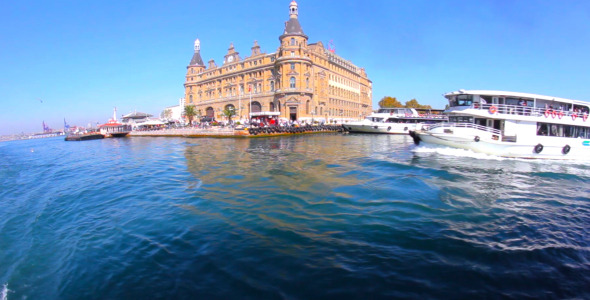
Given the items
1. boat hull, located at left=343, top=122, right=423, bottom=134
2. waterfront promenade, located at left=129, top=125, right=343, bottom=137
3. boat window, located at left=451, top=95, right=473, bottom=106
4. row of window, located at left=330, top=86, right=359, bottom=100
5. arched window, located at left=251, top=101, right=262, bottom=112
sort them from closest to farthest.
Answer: boat window, located at left=451, top=95, right=473, bottom=106, waterfront promenade, located at left=129, top=125, right=343, bottom=137, boat hull, located at left=343, top=122, right=423, bottom=134, arched window, located at left=251, top=101, right=262, bottom=112, row of window, located at left=330, top=86, right=359, bottom=100

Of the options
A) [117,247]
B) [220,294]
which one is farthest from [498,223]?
[117,247]

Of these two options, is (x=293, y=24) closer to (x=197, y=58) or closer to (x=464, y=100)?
(x=197, y=58)

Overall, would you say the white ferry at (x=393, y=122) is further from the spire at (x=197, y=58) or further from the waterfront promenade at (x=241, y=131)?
the spire at (x=197, y=58)

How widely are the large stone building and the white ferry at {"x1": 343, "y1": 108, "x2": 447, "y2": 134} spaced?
49.8ft

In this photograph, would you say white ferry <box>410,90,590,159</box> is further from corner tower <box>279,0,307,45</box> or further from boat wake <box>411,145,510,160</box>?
corner tower <box>279,0,307,45</box>

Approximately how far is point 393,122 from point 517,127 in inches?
1281

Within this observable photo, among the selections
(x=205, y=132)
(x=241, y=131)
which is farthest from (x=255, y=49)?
(x=241, y=131)

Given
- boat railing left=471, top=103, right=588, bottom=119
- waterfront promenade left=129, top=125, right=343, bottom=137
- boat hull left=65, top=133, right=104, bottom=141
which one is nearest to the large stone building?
waterfront promenade left=129, top=125, right=343, bottom=137

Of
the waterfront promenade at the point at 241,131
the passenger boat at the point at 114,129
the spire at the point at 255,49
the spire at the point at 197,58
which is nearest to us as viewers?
the waterfront promenade at the point at 241,131

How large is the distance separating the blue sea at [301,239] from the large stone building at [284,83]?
142 ft

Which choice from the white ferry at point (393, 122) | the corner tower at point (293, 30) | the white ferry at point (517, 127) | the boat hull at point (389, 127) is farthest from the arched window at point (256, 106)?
the white ferry at point (517, 127)

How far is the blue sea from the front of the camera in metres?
4.92

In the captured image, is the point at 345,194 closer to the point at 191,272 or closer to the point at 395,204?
the point at 395,204

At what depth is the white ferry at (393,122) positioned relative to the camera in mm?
50344
